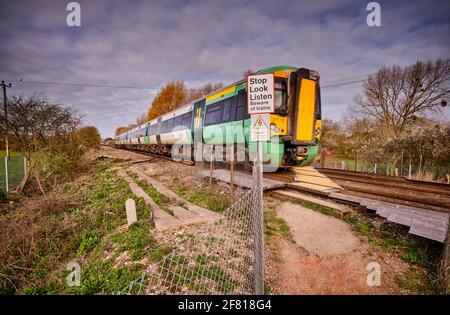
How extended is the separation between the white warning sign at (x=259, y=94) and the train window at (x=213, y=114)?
645 centimetres

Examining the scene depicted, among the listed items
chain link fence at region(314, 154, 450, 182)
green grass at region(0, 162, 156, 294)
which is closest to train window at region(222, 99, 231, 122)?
green grass at region(0, 162, 156, 294)

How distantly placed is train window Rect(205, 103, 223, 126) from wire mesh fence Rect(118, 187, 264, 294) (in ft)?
19.0

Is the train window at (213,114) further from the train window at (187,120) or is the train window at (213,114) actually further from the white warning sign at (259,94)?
the white warning sign at (259,94)

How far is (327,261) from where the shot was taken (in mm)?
3348

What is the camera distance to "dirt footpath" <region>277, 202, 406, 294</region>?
2855mm

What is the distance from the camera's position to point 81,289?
10.5 ft

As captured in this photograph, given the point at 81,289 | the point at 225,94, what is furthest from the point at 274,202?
the point at 225,94

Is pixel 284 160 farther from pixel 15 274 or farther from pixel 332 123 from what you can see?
pixel 332 123

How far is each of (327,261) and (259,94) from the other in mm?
2780

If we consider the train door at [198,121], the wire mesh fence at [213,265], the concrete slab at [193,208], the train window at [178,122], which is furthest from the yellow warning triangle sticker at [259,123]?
the train window at [178,122]

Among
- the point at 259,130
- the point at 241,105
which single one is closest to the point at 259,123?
the point at 259,130

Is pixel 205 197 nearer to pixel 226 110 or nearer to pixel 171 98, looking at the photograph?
pixel 226 110

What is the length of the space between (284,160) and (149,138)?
1592cm
